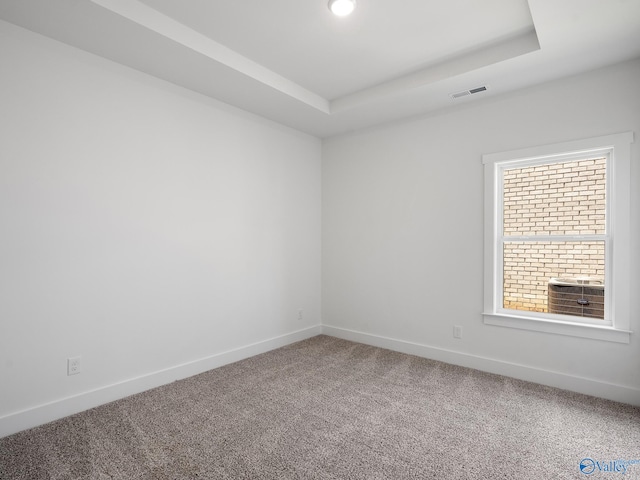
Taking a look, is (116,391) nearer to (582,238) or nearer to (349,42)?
(349,42)

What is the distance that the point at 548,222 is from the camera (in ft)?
10.0

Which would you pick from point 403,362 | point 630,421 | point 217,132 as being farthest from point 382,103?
point 630,421

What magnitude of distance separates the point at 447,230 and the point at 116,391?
3223 mm

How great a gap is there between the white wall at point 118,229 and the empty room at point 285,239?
2 cm

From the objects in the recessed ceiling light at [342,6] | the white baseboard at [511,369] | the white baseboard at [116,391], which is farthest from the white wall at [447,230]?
the recessed ceiling light at [342,6]

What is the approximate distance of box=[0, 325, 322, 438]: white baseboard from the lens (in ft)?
7.32

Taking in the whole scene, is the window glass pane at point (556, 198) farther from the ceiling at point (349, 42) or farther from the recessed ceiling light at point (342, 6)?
the recessed ceiling light at point (342, 6)

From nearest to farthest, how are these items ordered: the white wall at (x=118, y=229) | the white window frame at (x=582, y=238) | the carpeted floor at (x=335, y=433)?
the carpeted floor at (x=335, y=433) < the white wall at (x=118, y=229) < the white window frame at (x=582, y=238)

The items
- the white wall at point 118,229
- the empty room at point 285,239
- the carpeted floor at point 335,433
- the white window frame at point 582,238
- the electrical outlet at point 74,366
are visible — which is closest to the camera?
the carpeted floor at point 335,433

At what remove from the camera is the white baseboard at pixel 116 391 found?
7.32ft

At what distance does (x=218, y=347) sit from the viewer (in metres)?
3.42

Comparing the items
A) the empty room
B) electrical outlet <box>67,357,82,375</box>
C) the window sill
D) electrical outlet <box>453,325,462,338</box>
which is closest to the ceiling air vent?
the empty room

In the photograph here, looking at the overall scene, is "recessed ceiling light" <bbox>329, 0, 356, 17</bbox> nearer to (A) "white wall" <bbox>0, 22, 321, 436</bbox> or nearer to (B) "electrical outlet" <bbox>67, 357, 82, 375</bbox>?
(A) "white wall" <bbox>0, 22, 321, 436</bbox>

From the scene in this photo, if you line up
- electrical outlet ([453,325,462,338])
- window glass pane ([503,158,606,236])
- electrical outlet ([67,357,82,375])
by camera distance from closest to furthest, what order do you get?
electrical outlet ([67,357,82,375]) → window glass pane ([503,158,606,236]) → electrical outlet ([453,325,462,338])
